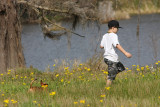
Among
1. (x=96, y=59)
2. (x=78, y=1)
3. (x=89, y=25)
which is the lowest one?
(x=96, y=59)

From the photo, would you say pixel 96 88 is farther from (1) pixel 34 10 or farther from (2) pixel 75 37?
(2) pixel 75 37

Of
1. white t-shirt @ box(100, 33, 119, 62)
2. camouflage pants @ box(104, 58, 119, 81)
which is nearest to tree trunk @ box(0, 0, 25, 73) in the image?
white t-shirt @ box(100, 33, 119, 62)

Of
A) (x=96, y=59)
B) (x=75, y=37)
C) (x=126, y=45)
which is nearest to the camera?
(x=96, y=59)

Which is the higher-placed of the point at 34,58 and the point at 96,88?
the point at 96,88

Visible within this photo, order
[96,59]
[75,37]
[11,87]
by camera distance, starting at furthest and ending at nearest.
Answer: [75,37] < [96,59] < [11,87]

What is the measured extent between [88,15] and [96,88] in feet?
14.6

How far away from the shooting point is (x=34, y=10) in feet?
37.1

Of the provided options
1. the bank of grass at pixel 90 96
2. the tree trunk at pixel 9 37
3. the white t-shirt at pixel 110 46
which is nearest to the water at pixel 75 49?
the tree trunk at pixel 9 37

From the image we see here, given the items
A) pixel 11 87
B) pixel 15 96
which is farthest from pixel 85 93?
pixel 11 87

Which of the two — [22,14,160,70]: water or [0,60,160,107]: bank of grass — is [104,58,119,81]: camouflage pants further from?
[22,14,160,70]: water

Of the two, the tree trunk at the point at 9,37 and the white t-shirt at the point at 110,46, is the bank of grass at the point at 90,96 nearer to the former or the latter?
the white t-shirt at the point at 110,46

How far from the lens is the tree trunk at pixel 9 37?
1060cm

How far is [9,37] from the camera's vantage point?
10836mm

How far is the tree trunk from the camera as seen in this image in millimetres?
10602
